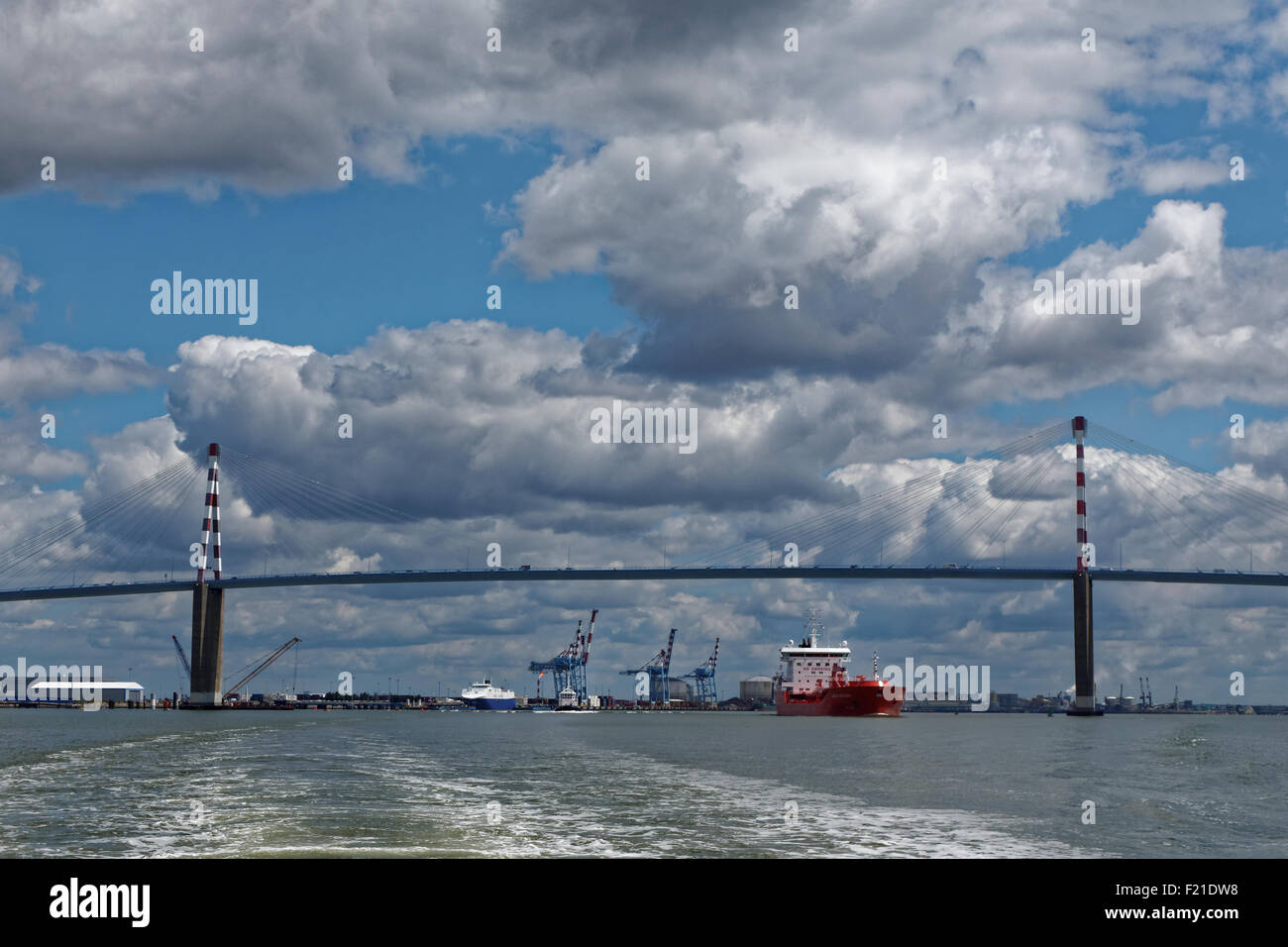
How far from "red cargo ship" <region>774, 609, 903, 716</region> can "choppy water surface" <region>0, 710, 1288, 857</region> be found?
86.4 meters

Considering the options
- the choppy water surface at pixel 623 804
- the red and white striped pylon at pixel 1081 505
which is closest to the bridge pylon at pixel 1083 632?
the red and white striped pylon at pixel 1081 505

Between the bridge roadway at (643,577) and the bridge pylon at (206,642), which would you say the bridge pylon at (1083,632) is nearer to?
the bridge roadway at (643,577)

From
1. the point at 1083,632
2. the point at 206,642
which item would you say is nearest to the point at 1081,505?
the point at 1083,632

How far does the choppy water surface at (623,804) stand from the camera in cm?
2022

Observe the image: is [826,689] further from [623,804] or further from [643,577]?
[623,804]

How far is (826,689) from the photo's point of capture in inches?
5428

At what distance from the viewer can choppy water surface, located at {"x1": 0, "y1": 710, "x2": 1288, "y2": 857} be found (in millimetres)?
20219

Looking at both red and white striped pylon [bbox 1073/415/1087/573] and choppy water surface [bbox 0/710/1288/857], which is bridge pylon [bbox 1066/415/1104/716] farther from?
choppy water surface [bbox 0/710/1288/857]

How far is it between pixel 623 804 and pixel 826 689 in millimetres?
113444

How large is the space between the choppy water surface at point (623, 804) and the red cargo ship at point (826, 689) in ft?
283
